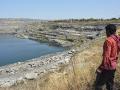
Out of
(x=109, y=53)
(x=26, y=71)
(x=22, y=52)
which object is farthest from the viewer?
(x=22, y=52)

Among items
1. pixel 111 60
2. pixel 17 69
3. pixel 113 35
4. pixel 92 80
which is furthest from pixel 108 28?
pixel 17 69

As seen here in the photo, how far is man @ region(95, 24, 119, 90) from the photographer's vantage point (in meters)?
6.67

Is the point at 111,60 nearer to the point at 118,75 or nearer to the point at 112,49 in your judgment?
the point at 112,49

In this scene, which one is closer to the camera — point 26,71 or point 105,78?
point 105,78

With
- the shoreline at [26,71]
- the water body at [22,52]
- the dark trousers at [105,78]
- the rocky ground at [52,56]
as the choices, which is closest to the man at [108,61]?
the dark trousers at [105,78]

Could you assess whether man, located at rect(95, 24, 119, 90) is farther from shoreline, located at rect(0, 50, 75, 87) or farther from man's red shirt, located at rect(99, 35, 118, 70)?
shoreline, located at rect(0, 50, 75, 87)

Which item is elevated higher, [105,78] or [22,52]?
[105,78]

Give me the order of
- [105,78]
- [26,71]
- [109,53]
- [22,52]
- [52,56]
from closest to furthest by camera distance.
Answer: [109,53]
[105,78]
[26,71]
[52,56]
[22,52]

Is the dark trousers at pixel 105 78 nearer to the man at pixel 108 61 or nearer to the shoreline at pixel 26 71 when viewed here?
the man at pixel 108 61

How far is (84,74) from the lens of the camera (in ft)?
27.3

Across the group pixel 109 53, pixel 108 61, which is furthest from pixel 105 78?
pixel 109 53

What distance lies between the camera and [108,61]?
671 centimetres

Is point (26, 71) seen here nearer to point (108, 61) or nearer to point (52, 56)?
point (52, 56)

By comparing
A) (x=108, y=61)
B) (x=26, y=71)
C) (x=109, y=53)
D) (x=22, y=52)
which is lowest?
(x=22, y=52)
